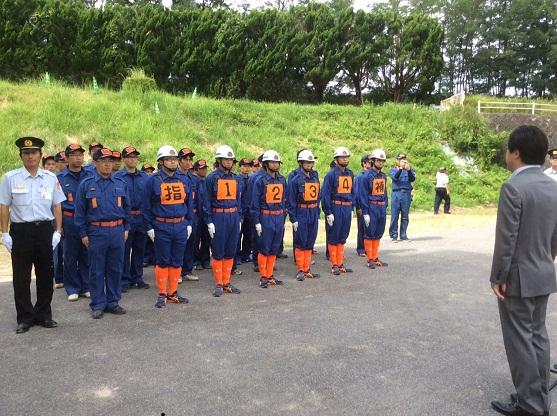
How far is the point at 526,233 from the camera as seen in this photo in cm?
360

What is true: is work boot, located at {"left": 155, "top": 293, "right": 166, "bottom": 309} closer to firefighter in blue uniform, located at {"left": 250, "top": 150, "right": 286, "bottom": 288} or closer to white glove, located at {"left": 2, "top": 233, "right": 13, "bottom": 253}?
firefighter in blue uniform, located at {"left": 250, "top": 150, "right": 286, "bottom": 288}

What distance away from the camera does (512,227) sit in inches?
140

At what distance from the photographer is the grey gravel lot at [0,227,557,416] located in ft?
12.7

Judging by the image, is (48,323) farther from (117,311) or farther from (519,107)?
(519,107)

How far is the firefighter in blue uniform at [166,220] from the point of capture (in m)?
6.61

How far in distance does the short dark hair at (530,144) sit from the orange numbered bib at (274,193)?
4.54 meters

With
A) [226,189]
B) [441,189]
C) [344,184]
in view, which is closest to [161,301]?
[226,189]

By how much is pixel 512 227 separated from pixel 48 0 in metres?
28.9

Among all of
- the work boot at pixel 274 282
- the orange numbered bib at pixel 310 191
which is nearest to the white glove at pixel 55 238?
the work boot at pixel 274 282

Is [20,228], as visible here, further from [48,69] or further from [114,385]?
[48,69]

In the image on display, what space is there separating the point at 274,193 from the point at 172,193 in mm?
1873

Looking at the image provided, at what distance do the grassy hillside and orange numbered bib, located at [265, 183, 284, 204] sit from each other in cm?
1117

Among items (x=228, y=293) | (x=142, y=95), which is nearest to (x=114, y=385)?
(x=228, y=293)

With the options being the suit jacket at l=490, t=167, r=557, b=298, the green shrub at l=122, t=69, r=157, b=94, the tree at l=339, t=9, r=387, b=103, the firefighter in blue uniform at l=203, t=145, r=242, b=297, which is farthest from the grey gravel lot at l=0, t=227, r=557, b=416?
the tree at l=339, t=9, r=387, b=103
